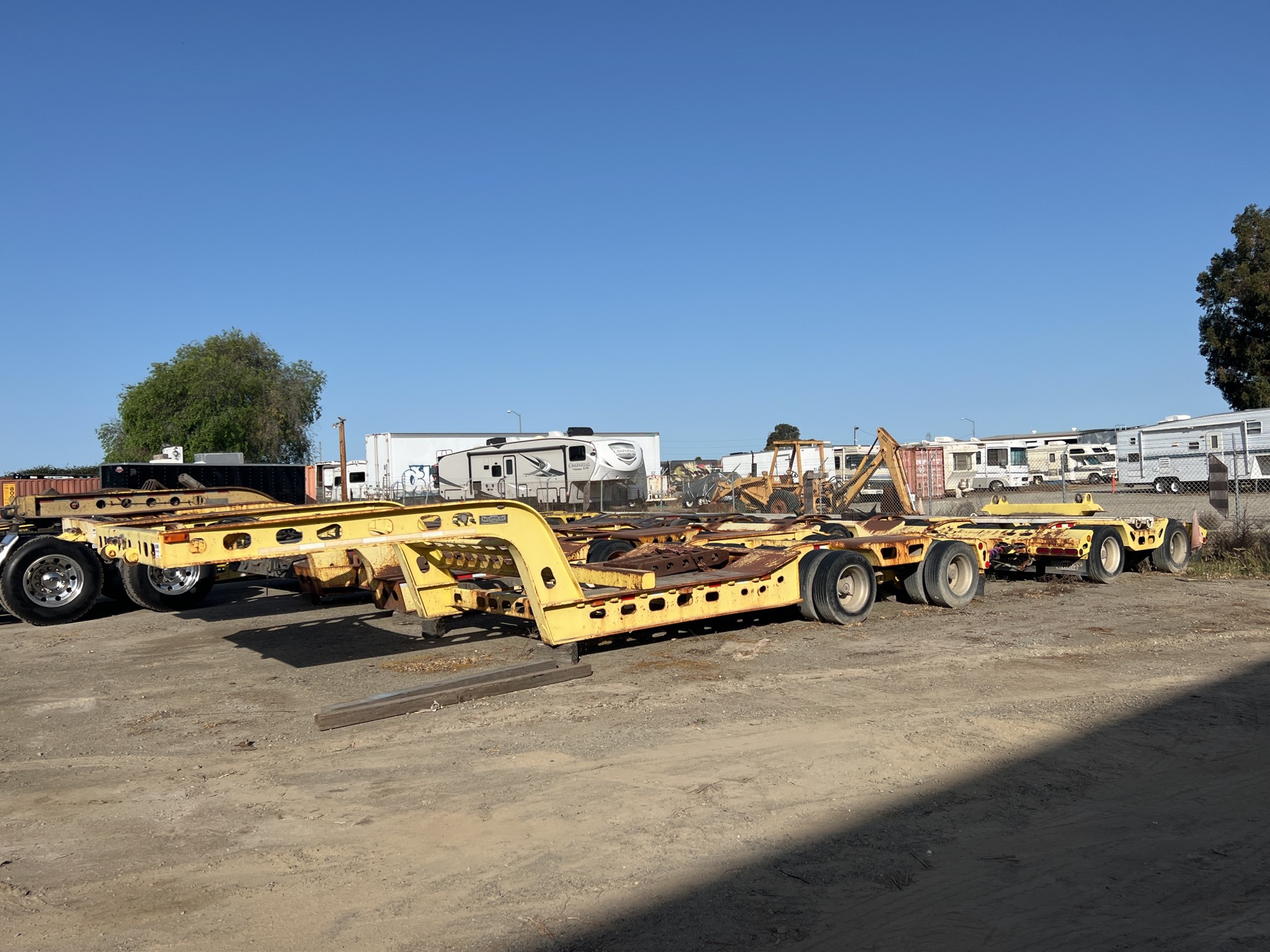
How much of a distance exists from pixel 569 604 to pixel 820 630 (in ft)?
10.0

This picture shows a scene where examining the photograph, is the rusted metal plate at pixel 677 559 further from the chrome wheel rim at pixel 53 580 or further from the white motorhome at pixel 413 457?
the white motorhome at pixel 413 457

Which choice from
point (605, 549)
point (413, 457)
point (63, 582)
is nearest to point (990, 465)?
point (413, 457)

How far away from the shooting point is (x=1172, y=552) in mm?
14211

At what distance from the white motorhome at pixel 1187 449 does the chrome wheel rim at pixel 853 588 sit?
25.3 meters

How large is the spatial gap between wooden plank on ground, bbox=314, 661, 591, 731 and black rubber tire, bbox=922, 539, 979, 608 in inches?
189

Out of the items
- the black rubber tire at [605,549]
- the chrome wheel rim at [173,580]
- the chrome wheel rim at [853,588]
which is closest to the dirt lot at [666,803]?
the chrome wheel rim at [853,588]

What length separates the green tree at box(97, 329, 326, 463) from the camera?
5903 cm

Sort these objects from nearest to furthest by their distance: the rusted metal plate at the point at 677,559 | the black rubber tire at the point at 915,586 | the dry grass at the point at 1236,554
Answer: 1. the rusted metal plate at the point at 677,559
2. the black rubber tire at the point at 915,586
3. the dry grass at the point at 1236,554

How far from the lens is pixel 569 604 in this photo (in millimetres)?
8125

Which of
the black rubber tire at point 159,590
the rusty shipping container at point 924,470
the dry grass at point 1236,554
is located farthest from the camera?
the rusty shipping container at point 924,470

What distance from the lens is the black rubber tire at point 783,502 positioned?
90.9 feet

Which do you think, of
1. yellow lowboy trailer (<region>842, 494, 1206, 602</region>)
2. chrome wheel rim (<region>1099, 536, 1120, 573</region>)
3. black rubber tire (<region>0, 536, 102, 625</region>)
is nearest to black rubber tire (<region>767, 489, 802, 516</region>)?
yellow lowboy trailer (<region>842, 494, 1206, 602</region>)

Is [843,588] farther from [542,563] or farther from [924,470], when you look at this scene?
[924,470]

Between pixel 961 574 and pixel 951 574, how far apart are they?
0.13m
